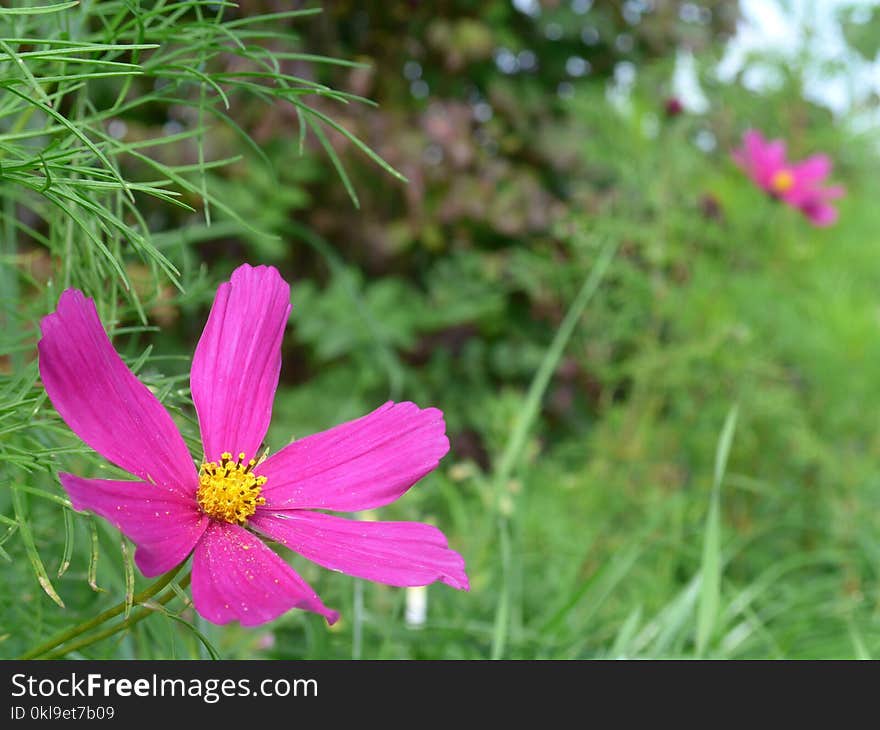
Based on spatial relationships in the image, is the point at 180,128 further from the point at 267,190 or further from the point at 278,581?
the point at 278,581

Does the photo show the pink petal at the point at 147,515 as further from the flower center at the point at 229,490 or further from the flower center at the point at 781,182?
the flower center at the point at 781,182

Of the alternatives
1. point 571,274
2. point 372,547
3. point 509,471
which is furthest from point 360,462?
point 571,274

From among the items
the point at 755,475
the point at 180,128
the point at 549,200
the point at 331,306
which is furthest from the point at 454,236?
the point at 755,475


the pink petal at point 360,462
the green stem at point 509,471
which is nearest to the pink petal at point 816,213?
the green stem at point 509,471

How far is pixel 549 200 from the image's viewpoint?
2.18 metres

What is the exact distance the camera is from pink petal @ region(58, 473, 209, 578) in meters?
0.34

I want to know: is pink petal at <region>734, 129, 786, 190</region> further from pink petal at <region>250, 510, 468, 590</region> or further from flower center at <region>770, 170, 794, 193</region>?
pink petal at <region>250, 510, 468, 590</region>

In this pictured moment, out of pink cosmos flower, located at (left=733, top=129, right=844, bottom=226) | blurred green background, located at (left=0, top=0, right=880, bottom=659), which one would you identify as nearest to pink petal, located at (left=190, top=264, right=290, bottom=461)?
blurred green background, located at (left=0, top=0, right=880, bottom=659)

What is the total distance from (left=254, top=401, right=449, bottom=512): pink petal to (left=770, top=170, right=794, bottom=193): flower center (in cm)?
148

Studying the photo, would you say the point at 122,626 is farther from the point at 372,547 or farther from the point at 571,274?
the point at 571,274

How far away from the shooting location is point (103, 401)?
1.32ft

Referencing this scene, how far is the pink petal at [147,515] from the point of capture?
343 mm

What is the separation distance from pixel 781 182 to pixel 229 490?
1549 mm
